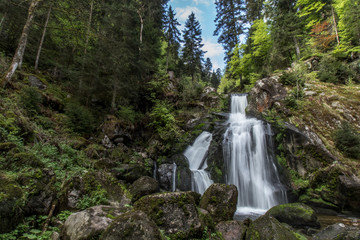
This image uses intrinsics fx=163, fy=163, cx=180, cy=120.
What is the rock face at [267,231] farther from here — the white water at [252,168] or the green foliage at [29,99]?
the green foliage at [29,99]

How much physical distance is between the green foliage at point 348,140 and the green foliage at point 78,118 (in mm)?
13612

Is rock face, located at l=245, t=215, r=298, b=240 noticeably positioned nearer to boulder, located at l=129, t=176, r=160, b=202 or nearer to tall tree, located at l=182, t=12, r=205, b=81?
boulder, located at l=129, t=176, r=160, b=202

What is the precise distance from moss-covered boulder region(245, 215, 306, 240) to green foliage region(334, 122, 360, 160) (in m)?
7.40

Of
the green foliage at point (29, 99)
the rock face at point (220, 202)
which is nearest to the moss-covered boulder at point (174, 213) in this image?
the rock face at point (220, 202)

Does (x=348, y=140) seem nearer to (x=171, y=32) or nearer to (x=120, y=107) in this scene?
(x=120, y=107)

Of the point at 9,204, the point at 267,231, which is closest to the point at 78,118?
the point at 9,204

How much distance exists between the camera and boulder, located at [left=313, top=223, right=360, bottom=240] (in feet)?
12.3

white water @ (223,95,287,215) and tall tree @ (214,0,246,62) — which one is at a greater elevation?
tall tree @ (214,0,246,62)

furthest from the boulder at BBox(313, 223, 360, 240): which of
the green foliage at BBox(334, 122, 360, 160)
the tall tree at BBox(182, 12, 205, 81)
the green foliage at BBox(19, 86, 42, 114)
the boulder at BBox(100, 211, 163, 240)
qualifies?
the tall tree at BBox(182, 12, 205, 81)

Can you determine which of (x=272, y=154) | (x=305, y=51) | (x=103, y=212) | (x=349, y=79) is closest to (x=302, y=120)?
(x=272, y=154)

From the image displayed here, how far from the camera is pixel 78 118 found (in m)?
9.16

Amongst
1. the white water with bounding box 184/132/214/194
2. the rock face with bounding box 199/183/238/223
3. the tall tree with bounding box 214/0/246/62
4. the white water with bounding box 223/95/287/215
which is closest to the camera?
the rock face with bounding box 199/183/238/223

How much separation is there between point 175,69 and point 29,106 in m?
20.2

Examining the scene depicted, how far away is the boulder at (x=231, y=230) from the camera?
3.91 meters
